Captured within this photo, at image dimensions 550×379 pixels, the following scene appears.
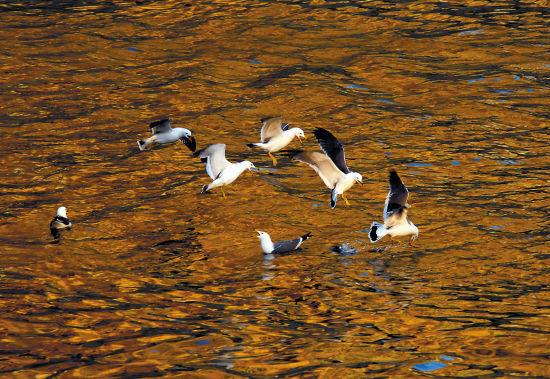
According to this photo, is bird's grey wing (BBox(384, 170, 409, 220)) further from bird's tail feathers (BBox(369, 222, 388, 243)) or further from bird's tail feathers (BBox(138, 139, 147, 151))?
bird's tail feathers (BBox(138, 139, 147, 151))

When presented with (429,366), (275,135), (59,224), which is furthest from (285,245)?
(429,366)

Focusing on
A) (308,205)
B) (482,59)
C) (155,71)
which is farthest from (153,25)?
(308,205)

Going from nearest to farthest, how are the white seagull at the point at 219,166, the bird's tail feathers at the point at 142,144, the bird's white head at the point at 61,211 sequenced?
the bird's white head at the point at 61,211
the white seagull at the point at 219,166
the bird's tail feathers at the point at 142,144

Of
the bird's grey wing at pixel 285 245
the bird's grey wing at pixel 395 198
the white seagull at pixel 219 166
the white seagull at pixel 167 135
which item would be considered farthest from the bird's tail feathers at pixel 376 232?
the white seagull at pixel 167 135

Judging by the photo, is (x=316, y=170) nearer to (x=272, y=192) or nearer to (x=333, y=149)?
(x=333, y=149)

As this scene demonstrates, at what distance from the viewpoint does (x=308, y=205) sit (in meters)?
13.0

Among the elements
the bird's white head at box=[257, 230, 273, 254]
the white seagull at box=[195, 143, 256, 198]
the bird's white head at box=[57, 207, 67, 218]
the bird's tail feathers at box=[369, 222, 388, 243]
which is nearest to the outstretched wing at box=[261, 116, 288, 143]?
the white seagull at box=[195, 143, 256, 198]

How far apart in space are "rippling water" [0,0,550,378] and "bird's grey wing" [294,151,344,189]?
0.68 meters

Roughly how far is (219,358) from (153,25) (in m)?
16.5

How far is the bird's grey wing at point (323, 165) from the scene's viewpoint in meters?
11.6

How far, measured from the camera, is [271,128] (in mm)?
13266

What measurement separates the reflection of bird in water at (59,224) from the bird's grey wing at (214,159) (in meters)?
2.18

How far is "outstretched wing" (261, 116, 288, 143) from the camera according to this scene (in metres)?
13.0

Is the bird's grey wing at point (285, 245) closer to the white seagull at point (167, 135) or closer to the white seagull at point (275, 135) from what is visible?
the white seagull at point (275, 135)
